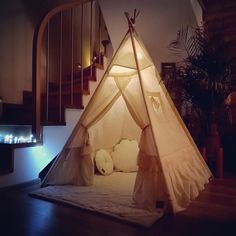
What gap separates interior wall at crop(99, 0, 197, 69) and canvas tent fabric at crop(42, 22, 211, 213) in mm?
983

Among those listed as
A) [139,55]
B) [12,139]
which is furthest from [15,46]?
[139,55]

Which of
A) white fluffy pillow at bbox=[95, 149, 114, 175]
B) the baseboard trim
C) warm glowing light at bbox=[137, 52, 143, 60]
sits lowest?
the baseboard trim

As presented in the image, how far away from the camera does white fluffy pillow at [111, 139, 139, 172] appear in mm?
3003

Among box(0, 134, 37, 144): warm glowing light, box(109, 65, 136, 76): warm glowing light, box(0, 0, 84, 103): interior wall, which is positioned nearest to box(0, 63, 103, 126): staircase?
box(0, 134, 37, 144): warm glowing light

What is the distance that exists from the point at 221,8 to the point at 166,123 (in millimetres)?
2465

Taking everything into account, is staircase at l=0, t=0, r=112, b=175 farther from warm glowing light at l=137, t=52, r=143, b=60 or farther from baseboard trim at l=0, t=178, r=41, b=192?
warm glowing light at l=137, t=52, r=143, b=60

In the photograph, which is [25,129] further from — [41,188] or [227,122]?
[227,122]

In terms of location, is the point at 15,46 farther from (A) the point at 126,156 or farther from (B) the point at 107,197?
(B) the point at 107,197

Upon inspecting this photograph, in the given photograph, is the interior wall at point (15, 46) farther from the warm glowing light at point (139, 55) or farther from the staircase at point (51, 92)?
the warm glowing light at point (139, 55)

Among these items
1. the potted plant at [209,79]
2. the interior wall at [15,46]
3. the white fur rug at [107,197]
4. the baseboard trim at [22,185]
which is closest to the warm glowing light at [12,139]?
the baseboard trim at [22,185]

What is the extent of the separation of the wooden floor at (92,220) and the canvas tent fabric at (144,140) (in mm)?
189

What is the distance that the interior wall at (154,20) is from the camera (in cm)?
315

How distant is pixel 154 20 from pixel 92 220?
2600 millimetres

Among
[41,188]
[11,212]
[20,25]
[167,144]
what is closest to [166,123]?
[167,144]
